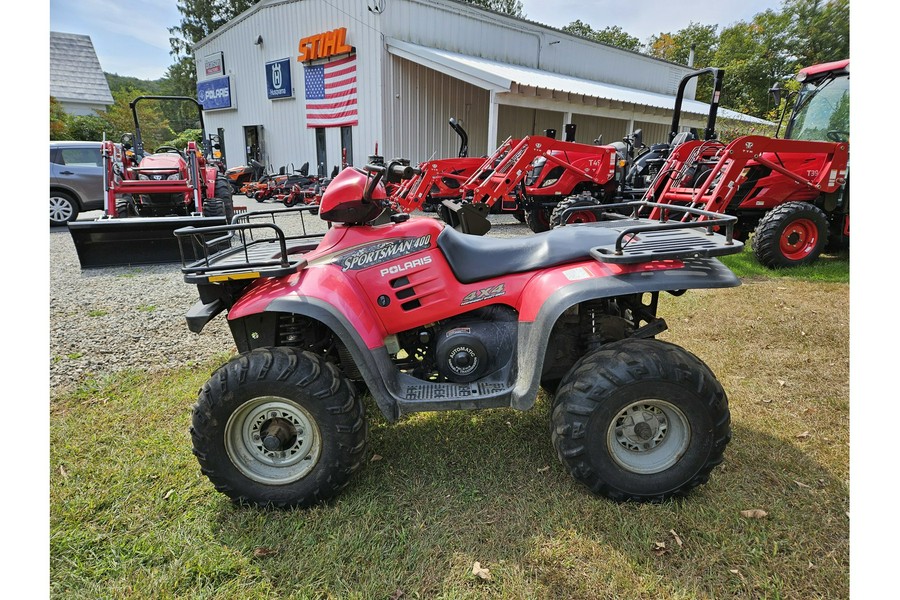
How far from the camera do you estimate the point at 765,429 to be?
3.03 meters

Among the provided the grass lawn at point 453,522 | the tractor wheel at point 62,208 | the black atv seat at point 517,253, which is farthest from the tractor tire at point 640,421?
the tractor wheel at point 62,208

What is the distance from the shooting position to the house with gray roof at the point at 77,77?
107 feet

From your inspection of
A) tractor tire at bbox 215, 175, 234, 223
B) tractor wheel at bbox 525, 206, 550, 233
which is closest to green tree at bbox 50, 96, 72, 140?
tractor tire at bbox 215, 175, 234, 223

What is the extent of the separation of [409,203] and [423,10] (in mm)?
8267

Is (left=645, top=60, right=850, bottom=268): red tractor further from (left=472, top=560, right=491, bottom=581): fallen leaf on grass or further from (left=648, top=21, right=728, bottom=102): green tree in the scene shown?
(left=648, top=21, right=728, bottom=102): green tree

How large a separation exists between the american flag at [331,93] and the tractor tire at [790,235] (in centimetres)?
1194

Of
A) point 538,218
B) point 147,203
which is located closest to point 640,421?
point 538,218

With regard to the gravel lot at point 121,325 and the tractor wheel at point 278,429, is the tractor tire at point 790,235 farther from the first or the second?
the gravel lot at point 121,325

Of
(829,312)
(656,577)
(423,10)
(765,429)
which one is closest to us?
(656,577)

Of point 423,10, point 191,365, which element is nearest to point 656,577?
point 191,365

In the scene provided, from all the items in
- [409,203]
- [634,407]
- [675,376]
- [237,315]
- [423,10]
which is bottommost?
[634,407]

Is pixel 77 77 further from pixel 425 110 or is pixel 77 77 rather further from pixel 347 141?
pixel 425 110

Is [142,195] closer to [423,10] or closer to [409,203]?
[409,203]

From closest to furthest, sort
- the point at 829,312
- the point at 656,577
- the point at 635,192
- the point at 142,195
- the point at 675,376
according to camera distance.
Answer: the point at 656,577
the point at 675,376
the point at 829,312
the point at 142,195
the point at 635,192
